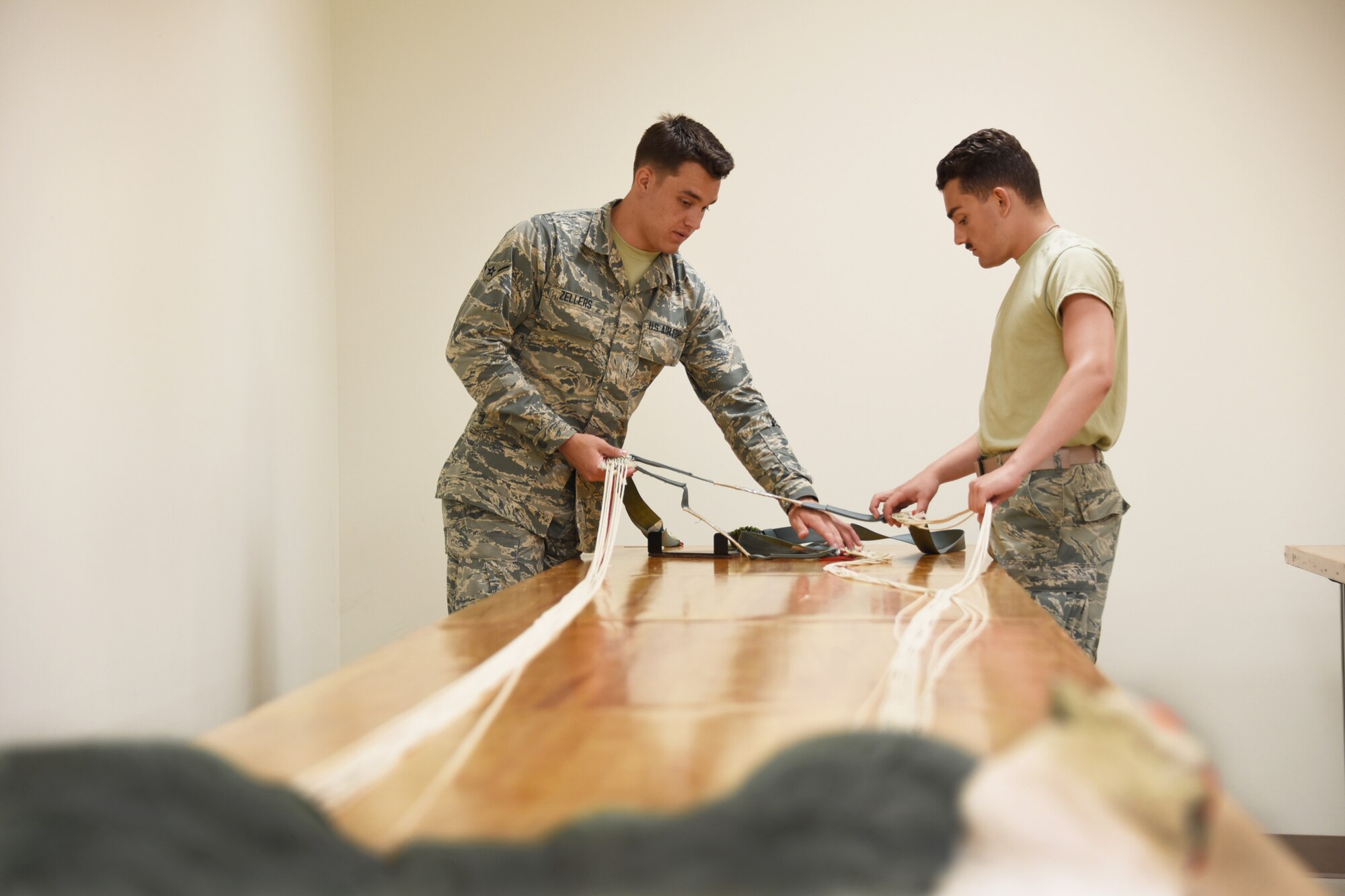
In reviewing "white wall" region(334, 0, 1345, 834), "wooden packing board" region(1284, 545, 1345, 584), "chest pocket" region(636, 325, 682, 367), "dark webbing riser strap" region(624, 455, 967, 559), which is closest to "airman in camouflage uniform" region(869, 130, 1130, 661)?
"dark webbing riser strap" region(624, 455, 967, 559)

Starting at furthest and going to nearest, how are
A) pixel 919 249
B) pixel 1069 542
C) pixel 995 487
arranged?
pixel 919 249
pixel 1069 542
pixel 995 487

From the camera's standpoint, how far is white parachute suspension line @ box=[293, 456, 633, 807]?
652mm

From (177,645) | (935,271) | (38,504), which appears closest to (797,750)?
(38,504)

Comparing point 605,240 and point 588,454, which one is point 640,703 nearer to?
point 588,454

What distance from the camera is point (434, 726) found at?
2.58 feet

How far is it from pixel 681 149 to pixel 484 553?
37.7 inches

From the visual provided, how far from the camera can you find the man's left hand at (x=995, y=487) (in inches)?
67.5

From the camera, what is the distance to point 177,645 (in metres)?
1.99

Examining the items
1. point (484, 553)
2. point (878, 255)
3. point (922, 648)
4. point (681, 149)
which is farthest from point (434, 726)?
point (878, 255)

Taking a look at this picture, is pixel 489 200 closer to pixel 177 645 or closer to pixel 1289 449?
pixel 177 645

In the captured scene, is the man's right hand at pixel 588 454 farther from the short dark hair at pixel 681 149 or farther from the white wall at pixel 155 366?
the white wall at pixel 155 366

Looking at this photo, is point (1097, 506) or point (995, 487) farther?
point (1097, 506)

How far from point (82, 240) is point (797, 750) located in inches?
61.4

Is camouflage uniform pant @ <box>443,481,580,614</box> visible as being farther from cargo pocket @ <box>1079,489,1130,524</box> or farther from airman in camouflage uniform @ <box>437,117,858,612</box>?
cargo pocket @ <box>1079,489,1130,524</box>
